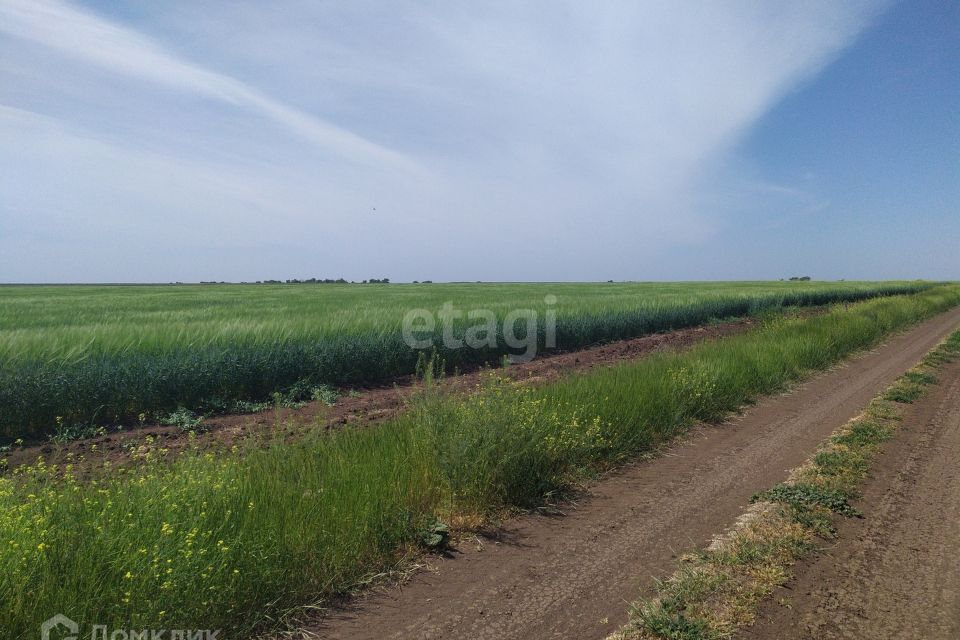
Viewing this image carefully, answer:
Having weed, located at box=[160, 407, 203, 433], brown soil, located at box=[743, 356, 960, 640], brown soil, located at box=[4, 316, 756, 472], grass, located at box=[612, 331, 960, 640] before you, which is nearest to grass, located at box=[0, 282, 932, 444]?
weed, located at box=[160, 407, 203, 433]

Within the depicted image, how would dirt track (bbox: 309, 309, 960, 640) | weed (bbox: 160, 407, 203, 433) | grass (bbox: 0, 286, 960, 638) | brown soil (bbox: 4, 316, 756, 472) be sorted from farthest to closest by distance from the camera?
weed (bbox: 160, 407, 203, 433) → brown soil (bbox: 4, 316, 756, 472) → dirt track (bbox: 309, 309, 960, 640) → grass (bbox: 0, 286, 960, 638)

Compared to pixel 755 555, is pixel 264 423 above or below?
below

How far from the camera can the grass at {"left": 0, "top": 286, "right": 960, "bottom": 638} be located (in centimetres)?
287

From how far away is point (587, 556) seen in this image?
418 centimetres

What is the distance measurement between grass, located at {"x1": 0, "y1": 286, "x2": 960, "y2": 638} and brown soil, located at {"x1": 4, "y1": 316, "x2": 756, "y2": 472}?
410mm

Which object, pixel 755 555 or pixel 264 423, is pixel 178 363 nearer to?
pixel 264 423

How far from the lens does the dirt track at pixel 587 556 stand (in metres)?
3.34

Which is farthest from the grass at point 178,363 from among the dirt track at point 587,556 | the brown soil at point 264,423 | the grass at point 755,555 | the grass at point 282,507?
the grass at point 755,555

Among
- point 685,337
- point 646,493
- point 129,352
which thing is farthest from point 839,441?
point 685,337

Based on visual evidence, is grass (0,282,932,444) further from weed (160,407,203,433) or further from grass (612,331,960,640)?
grass (612,331,960,640)

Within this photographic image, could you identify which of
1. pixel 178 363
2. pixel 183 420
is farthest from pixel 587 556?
pixel 178 363

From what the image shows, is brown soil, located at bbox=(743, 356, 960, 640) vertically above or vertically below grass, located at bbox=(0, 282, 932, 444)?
below

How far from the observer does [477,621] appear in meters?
3.36

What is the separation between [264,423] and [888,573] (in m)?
7.99
